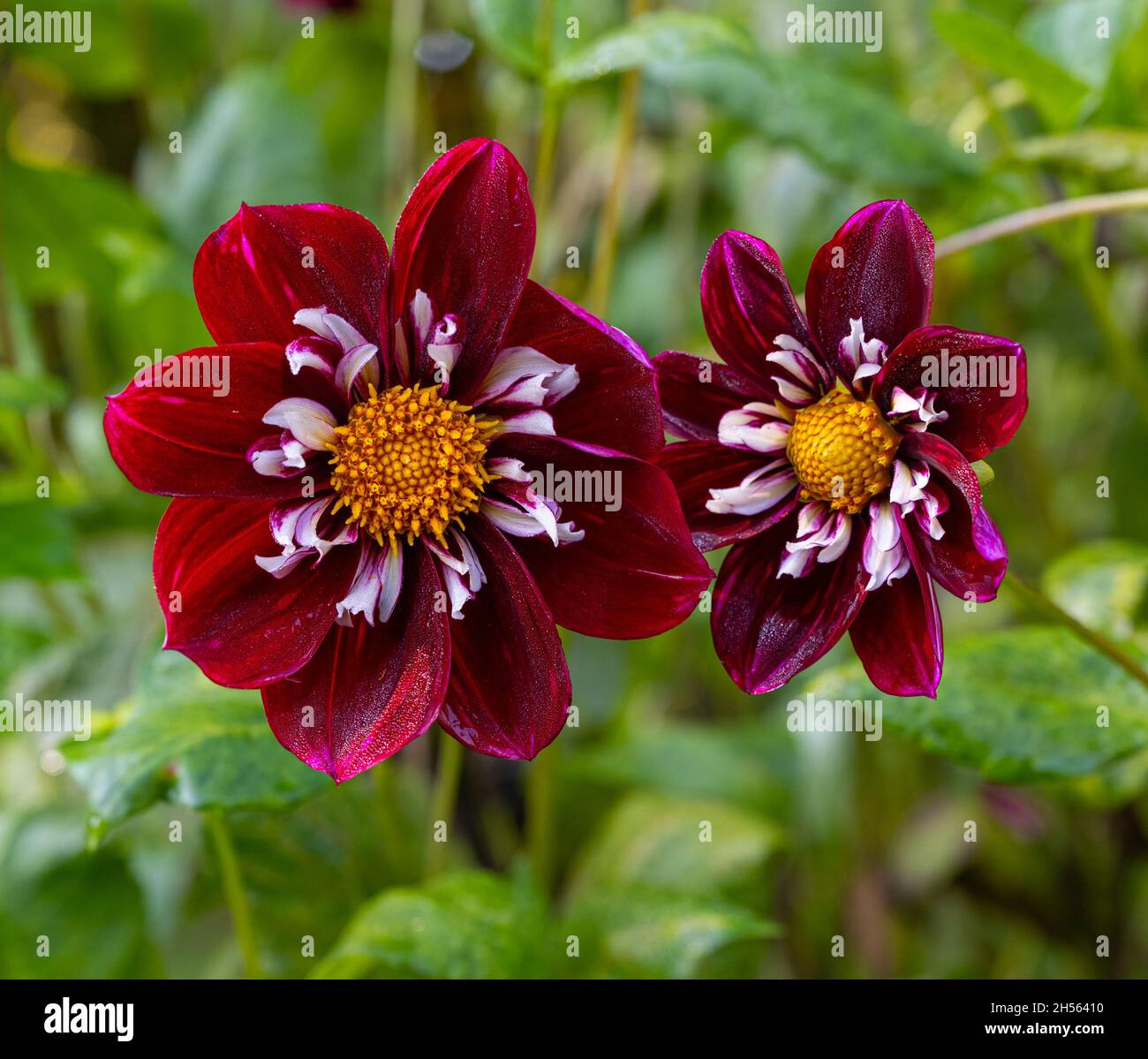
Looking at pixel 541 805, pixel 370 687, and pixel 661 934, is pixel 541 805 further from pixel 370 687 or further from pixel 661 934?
pixel 370 687

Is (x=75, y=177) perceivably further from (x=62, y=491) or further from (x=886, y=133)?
(x=886, y=133)

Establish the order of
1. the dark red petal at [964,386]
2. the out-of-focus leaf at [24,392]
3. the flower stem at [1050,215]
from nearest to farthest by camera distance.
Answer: the dark red petal at [964,386], the flower stem at [1050,215], the out-of-focus leaf at [24,392]

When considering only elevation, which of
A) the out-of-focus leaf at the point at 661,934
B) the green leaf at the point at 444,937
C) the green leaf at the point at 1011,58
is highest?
the green leaf at the point at 1011,58

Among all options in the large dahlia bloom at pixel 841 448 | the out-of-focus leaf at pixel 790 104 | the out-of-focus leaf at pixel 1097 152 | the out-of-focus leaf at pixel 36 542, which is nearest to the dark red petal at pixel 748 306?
the large dahlia bloom at pixel 841 448

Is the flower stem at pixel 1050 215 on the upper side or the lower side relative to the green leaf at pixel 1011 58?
lower

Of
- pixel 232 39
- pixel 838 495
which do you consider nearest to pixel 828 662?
pixel 838 495

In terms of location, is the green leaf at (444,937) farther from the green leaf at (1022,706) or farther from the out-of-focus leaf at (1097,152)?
the out-of-focus leaf at (1097,152)

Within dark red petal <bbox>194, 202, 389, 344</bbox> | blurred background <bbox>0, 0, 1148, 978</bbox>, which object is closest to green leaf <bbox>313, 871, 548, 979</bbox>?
blurred background <bbox>0, 0, 1148, 978</bbox>

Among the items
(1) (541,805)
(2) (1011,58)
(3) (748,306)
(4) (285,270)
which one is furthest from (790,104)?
(1) (541,805)
